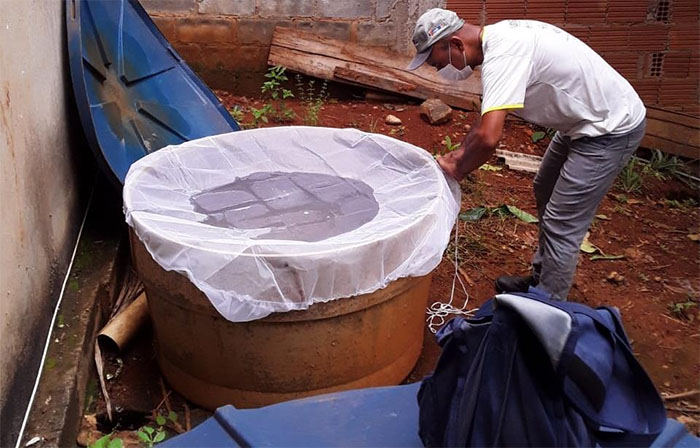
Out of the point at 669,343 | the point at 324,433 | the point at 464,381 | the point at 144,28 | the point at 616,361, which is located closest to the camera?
the point at 616,361

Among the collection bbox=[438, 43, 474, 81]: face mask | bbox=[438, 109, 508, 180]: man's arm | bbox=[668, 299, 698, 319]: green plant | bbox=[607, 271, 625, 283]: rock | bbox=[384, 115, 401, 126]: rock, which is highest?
bbox=[438, 43, 474, 81]: face mask

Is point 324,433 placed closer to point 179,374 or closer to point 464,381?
point 464,381

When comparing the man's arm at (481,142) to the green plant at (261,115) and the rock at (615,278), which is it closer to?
the rock at (615,278)

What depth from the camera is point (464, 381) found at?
4.90ft

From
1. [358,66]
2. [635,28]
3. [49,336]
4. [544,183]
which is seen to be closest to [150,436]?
[49,336]

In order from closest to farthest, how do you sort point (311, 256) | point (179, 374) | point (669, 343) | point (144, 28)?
1. point (311, 256)
2. point (179, 374)
3. point (669, 343)
4. point (144, 28)

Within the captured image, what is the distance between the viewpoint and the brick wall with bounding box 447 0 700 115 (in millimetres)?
5250

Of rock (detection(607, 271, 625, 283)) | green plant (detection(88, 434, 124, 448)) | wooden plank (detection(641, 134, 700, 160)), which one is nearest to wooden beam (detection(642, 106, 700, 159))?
wooden plank (detection(641, 134, 700, 160))

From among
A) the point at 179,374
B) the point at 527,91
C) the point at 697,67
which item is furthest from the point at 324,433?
the point at 697,67

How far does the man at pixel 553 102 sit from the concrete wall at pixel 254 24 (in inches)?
99.8

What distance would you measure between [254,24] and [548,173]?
293cm

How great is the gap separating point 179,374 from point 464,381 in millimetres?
1617

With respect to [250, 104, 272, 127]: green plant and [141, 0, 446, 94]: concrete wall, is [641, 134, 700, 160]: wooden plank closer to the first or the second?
[141, 0, 446, 94]: concrete wall

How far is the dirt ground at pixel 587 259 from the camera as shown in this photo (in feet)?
→ 9.96
